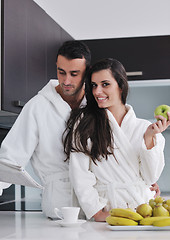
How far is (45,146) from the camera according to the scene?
207 cm

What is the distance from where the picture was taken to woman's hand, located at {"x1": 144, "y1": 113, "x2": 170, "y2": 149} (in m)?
1.89

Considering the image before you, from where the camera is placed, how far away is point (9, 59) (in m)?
2.29

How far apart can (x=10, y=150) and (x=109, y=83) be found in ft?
1.76

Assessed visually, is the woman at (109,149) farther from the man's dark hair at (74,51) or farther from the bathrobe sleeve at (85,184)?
the man's dark hair at (74,51)

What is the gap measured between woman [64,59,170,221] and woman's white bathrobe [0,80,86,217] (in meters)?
0.07

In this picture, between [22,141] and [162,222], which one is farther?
[22,141]

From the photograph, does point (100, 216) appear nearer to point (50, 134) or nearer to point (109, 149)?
point (109, 149)

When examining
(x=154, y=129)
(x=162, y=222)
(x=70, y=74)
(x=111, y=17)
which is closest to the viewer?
(x=162, y=222)

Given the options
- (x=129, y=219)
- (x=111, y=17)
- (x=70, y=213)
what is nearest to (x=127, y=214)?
(x=129, y=219)

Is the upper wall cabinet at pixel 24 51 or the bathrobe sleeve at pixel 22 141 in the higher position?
the upper wall cabinet at pixel 24 51

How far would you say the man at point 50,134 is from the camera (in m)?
2.04

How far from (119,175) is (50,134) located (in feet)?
1.23

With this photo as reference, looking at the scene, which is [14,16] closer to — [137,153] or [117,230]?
[137,153]

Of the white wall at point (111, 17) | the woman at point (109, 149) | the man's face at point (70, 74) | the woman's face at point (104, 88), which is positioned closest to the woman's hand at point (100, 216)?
the woman at point (109, 149)
